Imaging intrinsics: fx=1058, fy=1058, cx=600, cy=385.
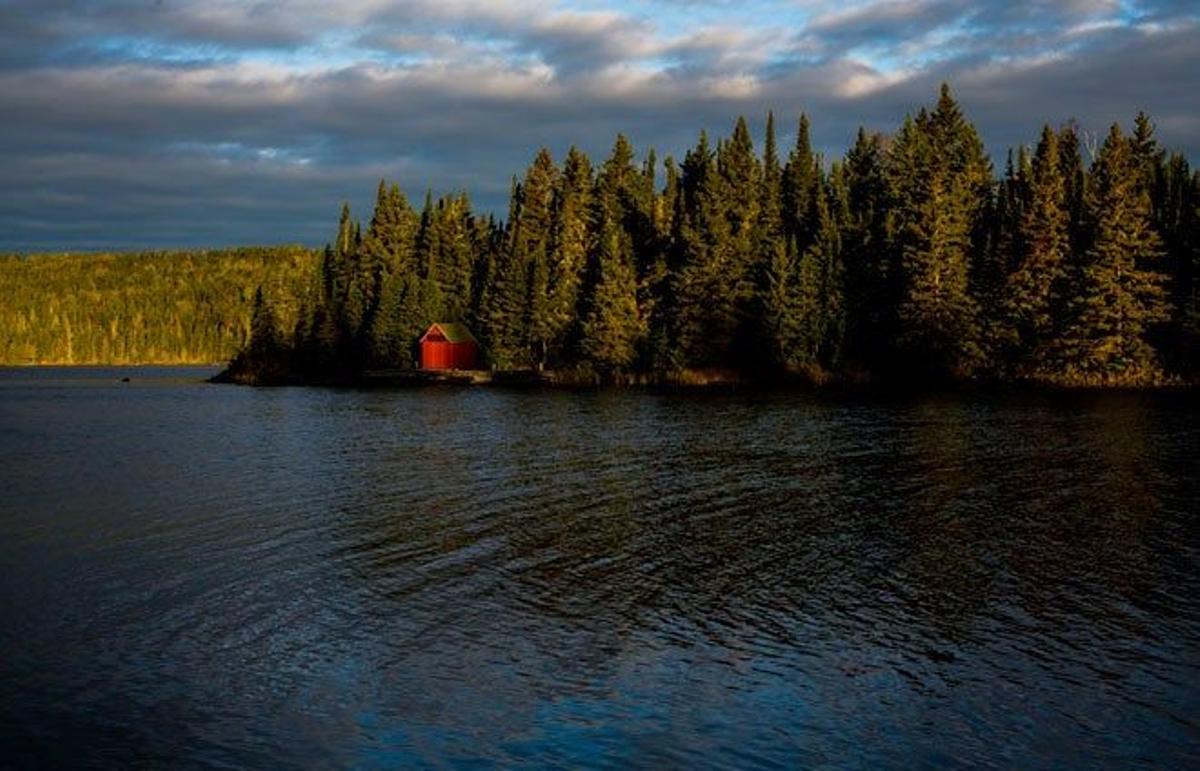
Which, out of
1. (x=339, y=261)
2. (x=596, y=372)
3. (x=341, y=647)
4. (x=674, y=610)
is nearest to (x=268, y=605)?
(x=341, y=647)

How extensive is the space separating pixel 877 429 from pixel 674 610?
36.7m

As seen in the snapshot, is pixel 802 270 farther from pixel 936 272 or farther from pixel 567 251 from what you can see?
pixel 567 251

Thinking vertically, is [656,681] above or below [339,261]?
below

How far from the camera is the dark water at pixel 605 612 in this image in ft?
40.5

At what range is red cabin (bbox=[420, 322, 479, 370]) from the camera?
122 m

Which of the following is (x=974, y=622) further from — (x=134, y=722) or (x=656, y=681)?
(x=134, y=722)

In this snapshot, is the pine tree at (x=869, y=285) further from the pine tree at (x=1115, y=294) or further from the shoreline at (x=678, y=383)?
the pine tree at (x=1115, y=294)

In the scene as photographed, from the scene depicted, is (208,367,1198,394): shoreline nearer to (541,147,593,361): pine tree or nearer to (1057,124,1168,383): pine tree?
(1057,124,1168,383): pine tree

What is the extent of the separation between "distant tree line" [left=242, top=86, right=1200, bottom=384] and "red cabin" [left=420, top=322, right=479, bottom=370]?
291 centimetres

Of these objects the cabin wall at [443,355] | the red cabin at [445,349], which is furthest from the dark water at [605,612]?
the red cabin at [445,349]

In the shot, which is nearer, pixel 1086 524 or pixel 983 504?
pixel 1086 524

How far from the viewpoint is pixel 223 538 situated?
24.5 metres

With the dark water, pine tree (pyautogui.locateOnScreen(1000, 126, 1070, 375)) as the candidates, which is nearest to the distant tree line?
pine tree (pyautogui.locateOnScreen(1000, 126, 1070, 375))

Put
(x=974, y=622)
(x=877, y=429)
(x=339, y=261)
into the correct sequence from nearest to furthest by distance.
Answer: (x=974, y=622)
(x=877, y=429)
(x=339, y=261)
